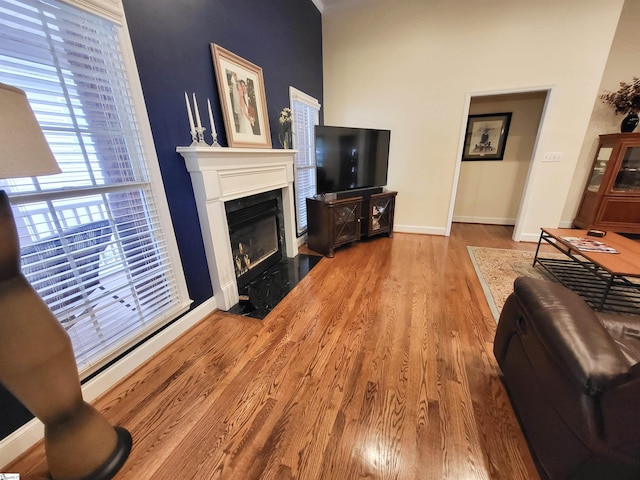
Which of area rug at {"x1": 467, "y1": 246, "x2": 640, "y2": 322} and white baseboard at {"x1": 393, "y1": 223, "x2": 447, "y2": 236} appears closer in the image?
area rug at {"x1": 467, "y1": 246, "x2": 640, "y2": 322}

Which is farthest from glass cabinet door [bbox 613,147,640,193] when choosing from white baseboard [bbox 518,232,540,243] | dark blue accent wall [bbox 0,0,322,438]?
dark blue accent wall [bbox 0,0,322,438]

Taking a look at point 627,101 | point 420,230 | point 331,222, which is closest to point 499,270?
point 420,230

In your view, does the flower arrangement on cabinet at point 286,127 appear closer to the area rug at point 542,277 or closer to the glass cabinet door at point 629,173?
the area rug at point 542,277

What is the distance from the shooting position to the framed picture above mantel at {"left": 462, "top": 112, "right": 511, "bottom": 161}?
13.3ft

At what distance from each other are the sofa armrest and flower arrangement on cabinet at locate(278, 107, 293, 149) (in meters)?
2.50

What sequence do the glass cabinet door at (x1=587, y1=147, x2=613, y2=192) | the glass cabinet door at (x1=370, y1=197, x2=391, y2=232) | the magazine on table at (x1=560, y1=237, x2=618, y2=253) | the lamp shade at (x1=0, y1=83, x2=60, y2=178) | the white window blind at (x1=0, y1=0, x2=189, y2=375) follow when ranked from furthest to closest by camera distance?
the glass cabinet door at (x1=370, y1=197, x2=391, y2=232), the glass cabinet door at (x1=587, y1=147, x2=613, y2=192), the magazine on table at (x1=560, y1=237, x2=618, y2=253), the white window blind at (x1=0, y1=0, x2=189, y2=375), the lamp shade at (x1=0, y1=83, x2=60, y2=178)

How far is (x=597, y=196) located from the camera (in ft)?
11.5

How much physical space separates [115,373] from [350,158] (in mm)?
3056

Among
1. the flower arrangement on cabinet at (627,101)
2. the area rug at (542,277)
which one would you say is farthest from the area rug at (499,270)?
the flower arrangement on cabinet at (627,101)

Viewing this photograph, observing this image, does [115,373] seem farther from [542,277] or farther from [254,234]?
[542,277]

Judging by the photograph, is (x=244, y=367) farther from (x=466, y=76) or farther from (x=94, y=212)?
(x=466, y=76)

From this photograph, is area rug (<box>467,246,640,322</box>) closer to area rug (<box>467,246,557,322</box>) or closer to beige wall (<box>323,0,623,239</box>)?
area rug (<box>467,246,557,322</box>)

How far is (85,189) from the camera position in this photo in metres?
1.20

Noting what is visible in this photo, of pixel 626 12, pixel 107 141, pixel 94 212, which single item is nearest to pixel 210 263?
pixel 94 212
